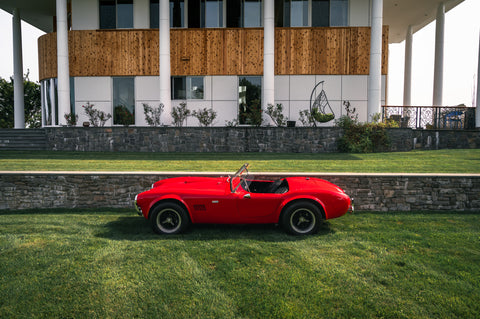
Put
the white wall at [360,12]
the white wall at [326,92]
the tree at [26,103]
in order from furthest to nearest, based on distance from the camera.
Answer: the tree at [26,103] → the white wall at [360,12] → the white wall at [326,92]

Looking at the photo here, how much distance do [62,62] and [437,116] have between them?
21.2 m

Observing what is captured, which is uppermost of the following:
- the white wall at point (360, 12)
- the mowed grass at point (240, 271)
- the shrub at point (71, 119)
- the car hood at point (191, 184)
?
the white wall at point (360, 12)

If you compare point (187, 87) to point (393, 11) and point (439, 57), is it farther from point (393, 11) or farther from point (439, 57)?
point (439, 57)

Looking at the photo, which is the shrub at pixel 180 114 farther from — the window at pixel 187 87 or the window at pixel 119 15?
the window at pixel 119 15

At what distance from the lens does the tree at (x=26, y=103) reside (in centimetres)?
2886

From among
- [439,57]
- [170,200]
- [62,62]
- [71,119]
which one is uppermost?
[439,57]

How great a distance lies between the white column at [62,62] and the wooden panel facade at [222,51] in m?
0.82

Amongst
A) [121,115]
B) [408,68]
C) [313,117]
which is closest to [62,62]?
[121,115]

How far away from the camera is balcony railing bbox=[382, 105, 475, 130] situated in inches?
773

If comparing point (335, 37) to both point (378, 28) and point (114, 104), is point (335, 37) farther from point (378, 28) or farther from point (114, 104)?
point (114, 104)

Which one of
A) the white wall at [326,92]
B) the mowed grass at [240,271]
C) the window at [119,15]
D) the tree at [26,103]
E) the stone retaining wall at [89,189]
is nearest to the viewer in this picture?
the mowed grass at [240,271]

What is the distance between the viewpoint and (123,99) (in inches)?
780

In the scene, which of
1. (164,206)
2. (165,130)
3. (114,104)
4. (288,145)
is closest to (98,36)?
(114,104)

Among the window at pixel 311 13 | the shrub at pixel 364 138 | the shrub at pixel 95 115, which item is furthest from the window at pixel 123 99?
the shrub at pixel 364 138
